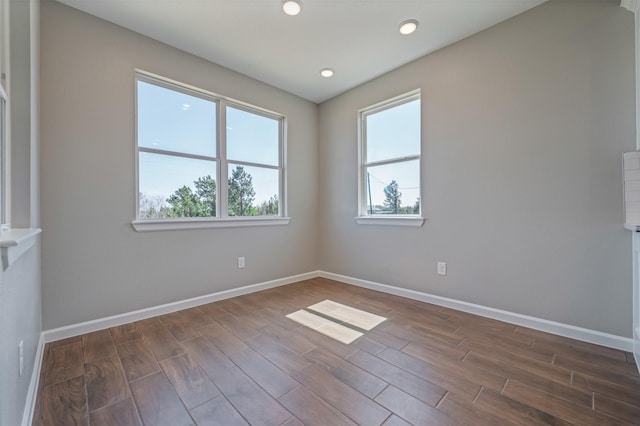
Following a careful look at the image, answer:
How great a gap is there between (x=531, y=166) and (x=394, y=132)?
4.74 ft

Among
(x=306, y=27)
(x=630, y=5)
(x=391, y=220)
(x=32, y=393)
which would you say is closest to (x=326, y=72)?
(x=306, y=27)

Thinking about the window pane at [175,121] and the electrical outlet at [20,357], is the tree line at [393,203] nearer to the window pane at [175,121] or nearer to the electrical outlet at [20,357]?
the window pane at [175,121]

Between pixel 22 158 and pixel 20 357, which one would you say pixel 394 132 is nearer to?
pixel 22 158

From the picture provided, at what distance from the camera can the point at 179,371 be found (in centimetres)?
166

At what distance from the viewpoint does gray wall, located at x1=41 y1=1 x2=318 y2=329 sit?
205 cm

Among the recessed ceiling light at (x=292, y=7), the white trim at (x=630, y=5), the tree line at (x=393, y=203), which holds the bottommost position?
the tree line at (x=393, y=203)

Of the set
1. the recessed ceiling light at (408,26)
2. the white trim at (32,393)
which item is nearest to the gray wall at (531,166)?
the recessed ceiling light at (408,26)

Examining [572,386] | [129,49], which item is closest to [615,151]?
[572,386]

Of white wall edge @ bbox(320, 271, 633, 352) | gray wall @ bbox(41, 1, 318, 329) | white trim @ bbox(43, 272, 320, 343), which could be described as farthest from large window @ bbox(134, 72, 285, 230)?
white wall edge @ bbox(320, 271, 633, 352)

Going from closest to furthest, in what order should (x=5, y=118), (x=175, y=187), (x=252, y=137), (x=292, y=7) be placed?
1. (x=5, y=118)
2. (x=292, y=7)
3. (x=175, y=187)
4. (x=252, y=137)

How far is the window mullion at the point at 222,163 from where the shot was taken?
302 centimetres

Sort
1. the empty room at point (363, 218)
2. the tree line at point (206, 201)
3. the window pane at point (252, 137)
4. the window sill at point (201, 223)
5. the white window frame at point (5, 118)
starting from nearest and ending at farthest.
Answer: the white window frame at point (5, 118)
the empty room at point (363, 218)
the window sill at point (201, 223)
the tree line at point (206, 201)
the window pane at point (252, 137)

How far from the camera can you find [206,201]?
115 inches

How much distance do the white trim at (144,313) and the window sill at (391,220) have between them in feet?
4.39
